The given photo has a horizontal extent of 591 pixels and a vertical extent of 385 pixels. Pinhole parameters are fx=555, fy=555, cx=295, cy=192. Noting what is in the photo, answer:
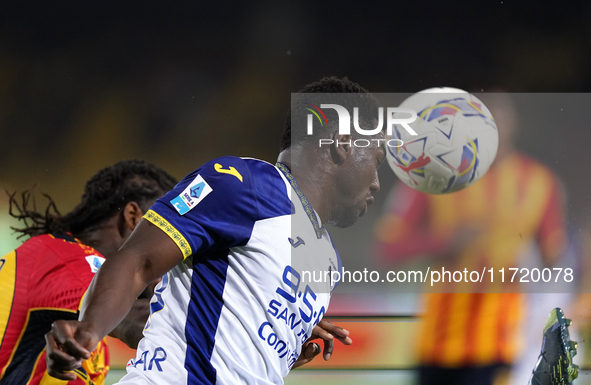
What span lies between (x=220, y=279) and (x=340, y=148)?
58 cm

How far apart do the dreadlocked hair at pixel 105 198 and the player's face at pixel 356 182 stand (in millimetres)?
1185

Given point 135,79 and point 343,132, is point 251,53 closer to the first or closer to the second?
point 135,79

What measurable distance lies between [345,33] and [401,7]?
61cm

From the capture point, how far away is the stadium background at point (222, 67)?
5.24 m

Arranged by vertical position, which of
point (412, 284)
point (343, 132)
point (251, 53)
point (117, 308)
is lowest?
point (117, 308)

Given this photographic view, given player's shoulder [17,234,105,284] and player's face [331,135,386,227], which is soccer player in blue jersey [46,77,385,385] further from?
player's shoulder [17,234,105,284]

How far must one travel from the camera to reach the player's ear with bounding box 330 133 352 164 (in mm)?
1704

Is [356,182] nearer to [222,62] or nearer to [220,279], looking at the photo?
[220,279]

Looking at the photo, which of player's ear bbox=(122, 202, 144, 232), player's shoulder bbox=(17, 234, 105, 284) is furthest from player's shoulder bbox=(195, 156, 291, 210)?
player's ear bbox=(122, 202, 144, 232)

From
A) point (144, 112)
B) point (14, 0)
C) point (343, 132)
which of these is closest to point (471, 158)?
point (343, 132)

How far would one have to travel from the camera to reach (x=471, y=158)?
3207 mm

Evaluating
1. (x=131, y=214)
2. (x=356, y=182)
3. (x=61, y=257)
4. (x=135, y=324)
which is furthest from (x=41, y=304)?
(x=356, y=182)

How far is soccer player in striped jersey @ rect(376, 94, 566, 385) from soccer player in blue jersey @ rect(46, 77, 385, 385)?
3200 millimetres

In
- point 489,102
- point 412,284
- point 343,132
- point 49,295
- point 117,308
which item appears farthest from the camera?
point 489,102
